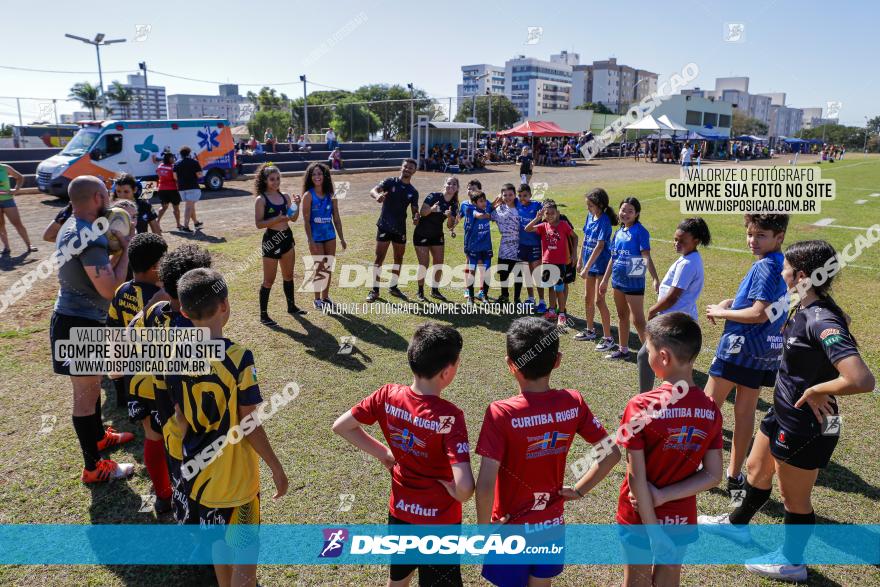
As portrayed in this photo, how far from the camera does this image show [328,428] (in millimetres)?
5391

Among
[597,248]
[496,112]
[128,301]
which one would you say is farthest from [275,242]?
[496,112]

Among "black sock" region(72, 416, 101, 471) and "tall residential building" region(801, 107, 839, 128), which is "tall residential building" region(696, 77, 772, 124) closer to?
"tall residential building" region(801, 107, 839, 128)

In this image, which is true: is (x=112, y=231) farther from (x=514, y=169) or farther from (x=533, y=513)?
(x=514, y=169)

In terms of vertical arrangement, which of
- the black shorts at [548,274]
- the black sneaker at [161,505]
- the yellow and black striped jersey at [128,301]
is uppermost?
the yellow and black striped jersey at [128,301]

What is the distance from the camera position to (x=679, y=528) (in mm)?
2752

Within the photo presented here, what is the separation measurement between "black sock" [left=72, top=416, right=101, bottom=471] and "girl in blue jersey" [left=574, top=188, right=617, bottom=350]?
5.67 meters

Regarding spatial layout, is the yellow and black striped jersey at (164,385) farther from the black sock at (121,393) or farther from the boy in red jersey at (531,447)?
the black sock at (121,393)

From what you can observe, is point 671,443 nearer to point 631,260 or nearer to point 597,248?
point 631,260

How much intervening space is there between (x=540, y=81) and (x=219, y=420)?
168 meters

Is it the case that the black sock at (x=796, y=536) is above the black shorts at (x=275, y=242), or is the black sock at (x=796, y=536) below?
below

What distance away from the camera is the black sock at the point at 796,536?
342 cm

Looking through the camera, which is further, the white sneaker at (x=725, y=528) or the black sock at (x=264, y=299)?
the black sock at (x=264, y=299)

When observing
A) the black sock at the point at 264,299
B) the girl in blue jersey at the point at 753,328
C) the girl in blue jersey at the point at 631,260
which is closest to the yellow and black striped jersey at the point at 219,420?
the girl in blue jersey at the point at 753,328

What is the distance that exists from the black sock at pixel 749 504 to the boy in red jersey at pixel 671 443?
134 centimetres
